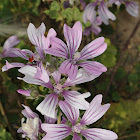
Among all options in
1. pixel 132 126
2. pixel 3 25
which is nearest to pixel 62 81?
pixel 3 25

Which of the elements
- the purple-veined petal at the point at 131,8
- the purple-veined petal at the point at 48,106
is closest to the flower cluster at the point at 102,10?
the purple-veined petal at the point at 131,8

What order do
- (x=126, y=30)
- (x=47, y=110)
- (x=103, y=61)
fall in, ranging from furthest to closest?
(x=126, y=30) → (x=103, y=61) → (x=47, y=110)

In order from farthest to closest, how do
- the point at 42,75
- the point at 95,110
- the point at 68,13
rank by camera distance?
the point at 68,13
the point at 95,110
the point at 42,75

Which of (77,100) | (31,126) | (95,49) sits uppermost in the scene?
(95,49)

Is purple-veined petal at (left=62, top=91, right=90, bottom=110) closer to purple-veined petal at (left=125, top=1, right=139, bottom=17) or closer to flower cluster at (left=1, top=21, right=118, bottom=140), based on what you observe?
flower cluster at (left=1, top=21, right=118, bottom=140)

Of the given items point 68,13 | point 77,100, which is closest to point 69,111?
point 77,100

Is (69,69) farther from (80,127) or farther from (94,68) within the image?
(80,127)

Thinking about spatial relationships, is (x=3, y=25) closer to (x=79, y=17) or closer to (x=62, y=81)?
(x=79, y=17)
